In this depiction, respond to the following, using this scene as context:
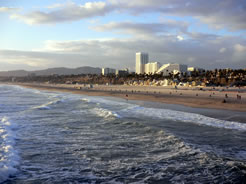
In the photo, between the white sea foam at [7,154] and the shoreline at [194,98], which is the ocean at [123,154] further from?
the shoreline at [194,98]

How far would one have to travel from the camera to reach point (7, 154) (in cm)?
851

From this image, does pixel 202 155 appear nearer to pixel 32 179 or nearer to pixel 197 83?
pixel 32 179

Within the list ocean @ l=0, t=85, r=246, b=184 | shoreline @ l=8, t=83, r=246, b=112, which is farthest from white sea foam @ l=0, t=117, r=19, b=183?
shoreline @ l=8, t=83, r=246, b=112

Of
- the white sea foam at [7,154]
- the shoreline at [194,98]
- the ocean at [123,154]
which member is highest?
the shoreline at [194,98]

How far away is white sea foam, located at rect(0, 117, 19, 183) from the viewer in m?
6.88

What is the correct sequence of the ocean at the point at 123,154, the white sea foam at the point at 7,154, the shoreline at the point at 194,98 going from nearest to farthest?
the ocean at the point at 123,154, the white sea foam at the point at 7,154, the shoreline at the point at 194,98

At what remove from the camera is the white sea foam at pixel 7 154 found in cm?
688

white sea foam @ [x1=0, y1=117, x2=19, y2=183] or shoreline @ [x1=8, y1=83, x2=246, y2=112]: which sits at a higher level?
shoreline @ [x1=8, y1=83, x2=246, y2=112]

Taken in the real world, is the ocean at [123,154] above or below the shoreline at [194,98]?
below

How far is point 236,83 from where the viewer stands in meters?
67.9

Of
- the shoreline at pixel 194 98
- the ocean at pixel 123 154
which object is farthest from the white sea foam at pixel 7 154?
the shoreline at pixel 194 98

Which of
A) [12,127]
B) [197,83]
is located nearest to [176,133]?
[12,127]

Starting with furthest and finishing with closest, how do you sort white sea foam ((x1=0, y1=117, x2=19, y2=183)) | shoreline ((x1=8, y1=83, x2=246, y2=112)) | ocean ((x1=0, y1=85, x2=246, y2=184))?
1. shoreline ((x1=8, y1=83, x2=246, y2=112))
2. white sea foam ((x1=0, y1=117, x2=19, y2=183))
3. ocean ((x1=0, y1=85, x2=246, y2=184))

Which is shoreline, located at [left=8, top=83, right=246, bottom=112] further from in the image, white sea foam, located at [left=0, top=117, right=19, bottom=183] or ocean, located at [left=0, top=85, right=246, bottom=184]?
white sea foam, located at [left=0, top=117, right=19, bottom=183]
